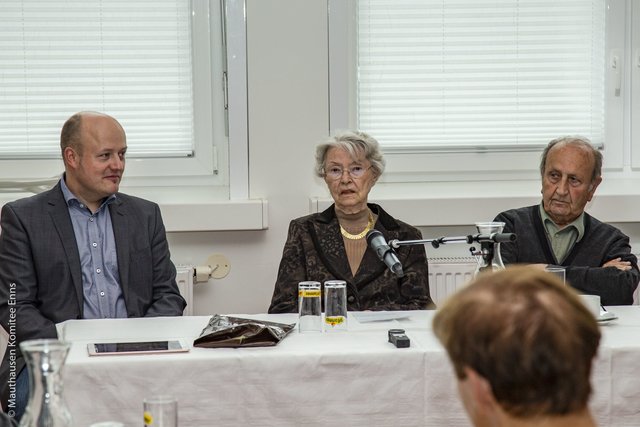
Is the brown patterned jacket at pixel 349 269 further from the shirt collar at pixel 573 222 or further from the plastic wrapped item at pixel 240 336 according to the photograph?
the plastic wrapped item at pixel 240 336

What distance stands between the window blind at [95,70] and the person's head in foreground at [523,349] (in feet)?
10.4

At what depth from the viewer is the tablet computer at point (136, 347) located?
2346 mm

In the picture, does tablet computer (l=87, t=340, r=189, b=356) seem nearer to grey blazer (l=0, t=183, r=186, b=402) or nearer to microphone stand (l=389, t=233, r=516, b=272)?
grey blazer (l=0, t=183, r=186, b=402)

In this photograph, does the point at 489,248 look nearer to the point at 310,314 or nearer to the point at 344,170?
the point at 310,314

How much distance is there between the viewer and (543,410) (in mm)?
1103

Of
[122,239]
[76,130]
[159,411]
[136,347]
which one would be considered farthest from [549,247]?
[159,411]

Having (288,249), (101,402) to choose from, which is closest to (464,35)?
(288,249)

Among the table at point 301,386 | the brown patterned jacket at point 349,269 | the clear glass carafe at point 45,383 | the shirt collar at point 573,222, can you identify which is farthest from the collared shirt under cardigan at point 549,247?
the clear glass carafe at point 45,383

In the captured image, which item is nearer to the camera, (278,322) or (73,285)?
(278,322)

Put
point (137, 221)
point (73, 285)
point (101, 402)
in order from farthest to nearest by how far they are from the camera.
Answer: point (137, 221) < point (73, 285) < point (101, 402)

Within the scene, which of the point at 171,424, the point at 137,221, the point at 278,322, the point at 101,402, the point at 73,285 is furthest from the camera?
the point at 137,221

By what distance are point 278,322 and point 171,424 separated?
121 centimetres

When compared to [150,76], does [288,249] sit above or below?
below

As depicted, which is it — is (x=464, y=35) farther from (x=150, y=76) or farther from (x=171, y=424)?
(x=171, y=424)
